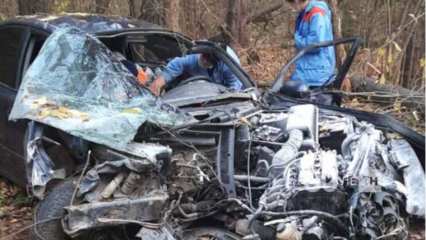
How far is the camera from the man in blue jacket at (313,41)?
18.4 ft

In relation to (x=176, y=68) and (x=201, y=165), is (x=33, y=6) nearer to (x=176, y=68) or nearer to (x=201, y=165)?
(x=176, y=68)

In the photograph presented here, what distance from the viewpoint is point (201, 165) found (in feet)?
13.7

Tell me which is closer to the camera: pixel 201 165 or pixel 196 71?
pixel 201 165

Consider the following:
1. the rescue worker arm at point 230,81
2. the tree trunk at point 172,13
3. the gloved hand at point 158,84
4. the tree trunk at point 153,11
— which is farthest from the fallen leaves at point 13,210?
the tree trunk at point 153,11

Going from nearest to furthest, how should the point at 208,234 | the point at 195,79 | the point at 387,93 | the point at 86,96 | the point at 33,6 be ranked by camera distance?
the point at 208,234 → the point at 86,96 → the point at 195,79 → the point at 387,93 → the point at 33,6

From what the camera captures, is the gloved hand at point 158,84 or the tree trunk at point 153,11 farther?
the tree trunk at point 153,11

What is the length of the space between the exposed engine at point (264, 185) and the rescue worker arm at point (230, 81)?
851mm

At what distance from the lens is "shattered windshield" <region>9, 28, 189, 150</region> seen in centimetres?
404

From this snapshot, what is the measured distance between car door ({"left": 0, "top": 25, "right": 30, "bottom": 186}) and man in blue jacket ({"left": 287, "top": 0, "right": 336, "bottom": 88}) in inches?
98.9

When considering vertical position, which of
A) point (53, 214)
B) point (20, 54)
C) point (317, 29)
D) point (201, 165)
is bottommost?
point (53, 214)

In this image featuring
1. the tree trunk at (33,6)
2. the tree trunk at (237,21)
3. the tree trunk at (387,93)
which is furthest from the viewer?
the tree trunk at (237,21)

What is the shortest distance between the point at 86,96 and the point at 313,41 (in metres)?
2.38

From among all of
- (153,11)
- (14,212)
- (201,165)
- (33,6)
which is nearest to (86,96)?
(201,165)

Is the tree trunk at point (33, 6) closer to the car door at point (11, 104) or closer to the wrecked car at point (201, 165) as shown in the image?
the car door at point (11, 104)
